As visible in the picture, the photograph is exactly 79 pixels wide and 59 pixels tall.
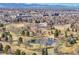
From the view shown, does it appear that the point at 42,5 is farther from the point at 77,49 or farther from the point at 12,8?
the point at 77,49

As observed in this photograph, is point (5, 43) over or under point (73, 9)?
under

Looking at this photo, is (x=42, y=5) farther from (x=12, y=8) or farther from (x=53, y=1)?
(x=12, y=8)

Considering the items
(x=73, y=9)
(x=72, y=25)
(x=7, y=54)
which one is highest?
(x=73, y=9)

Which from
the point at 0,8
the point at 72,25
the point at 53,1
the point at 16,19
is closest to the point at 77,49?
the point at 72,25

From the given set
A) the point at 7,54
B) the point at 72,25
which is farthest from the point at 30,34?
the point at 72,25

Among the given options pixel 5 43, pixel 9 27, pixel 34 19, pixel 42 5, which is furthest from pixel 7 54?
pixel 42 5

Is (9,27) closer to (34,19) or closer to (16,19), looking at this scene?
(16,19)

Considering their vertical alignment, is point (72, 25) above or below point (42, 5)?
below
